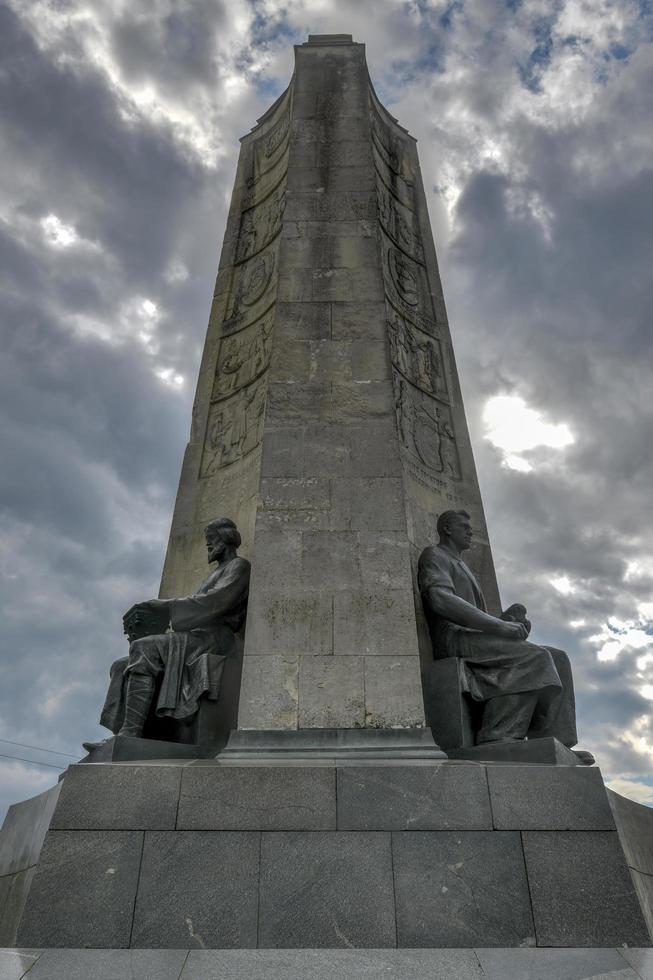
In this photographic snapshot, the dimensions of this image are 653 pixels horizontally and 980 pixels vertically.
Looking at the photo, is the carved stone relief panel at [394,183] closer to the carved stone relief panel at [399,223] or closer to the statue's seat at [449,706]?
the carved stone relief panel at [399,223]

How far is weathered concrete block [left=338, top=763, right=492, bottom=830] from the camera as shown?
7.29 meters

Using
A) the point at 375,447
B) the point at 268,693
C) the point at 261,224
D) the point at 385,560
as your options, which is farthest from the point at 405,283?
the point at 268,693

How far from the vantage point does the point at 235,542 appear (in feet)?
34.5

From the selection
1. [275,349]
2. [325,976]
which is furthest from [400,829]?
[275,349]

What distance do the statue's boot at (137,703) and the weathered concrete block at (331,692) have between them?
181 cm

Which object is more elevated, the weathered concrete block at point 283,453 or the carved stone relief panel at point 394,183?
the carved stone relief panel at point 394,183

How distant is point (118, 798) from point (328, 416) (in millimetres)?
5798

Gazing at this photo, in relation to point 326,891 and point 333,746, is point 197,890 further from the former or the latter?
point 333,746

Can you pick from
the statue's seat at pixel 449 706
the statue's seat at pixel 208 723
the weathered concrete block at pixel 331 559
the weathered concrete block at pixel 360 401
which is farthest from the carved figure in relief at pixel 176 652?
the weathered concrete block at pixel 360 401

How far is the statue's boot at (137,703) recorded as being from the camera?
8781mm

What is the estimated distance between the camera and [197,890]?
6867mm

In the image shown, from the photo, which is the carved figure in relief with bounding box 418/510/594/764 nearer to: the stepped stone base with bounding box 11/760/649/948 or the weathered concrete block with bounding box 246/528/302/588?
the stepped stone base with bounding box 11/760/649/948

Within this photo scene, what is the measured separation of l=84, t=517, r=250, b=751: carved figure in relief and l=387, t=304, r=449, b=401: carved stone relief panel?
515 centimetres

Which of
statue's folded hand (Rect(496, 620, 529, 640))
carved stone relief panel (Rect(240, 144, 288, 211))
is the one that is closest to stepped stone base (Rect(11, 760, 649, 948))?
statue's folded hand (Rect(496, 620, 529, 640))
